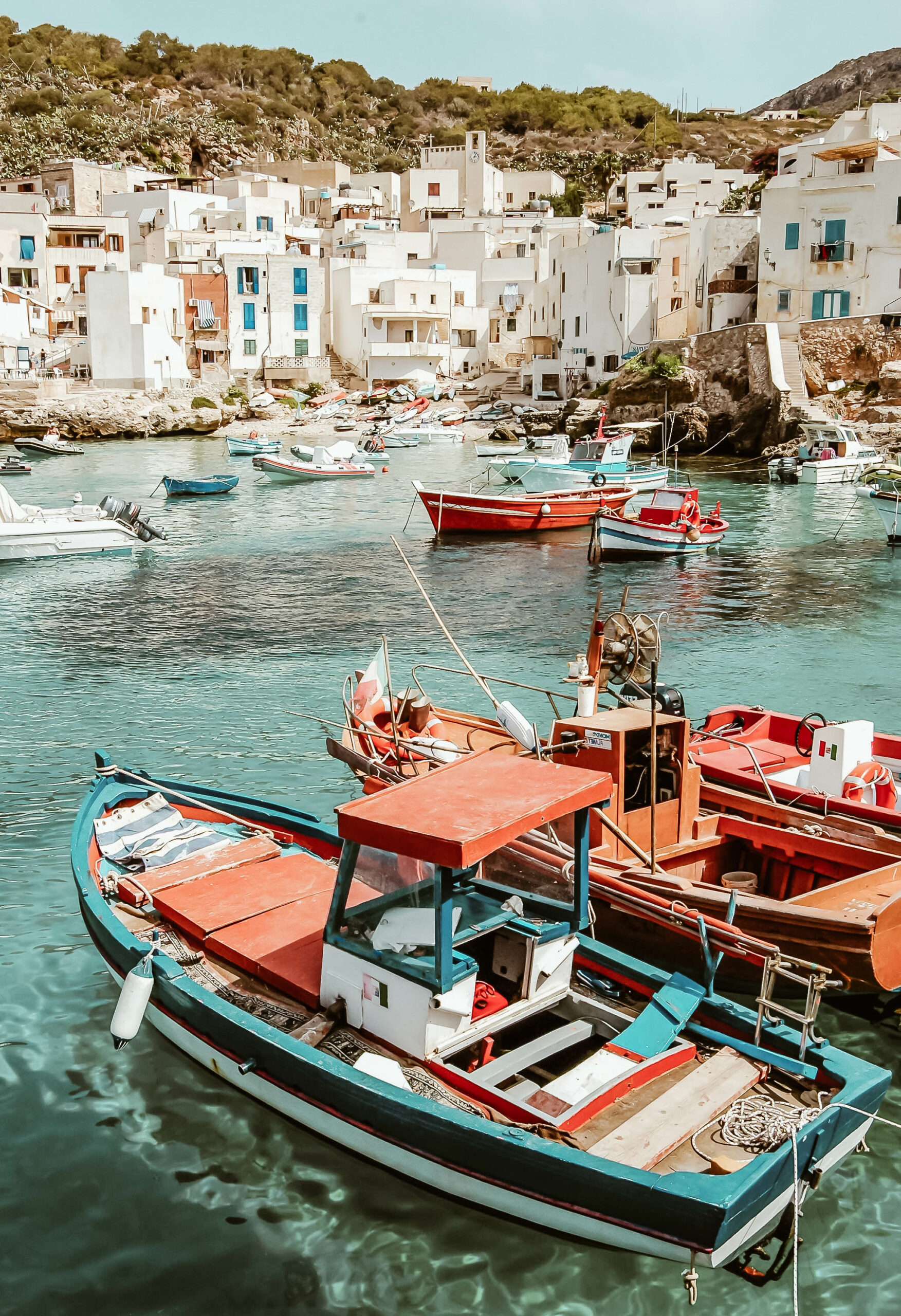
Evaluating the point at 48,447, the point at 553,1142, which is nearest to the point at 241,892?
the point at 553,1142

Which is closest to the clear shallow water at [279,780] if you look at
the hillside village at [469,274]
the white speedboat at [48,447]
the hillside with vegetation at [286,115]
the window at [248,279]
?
the hillside village at [469,274]

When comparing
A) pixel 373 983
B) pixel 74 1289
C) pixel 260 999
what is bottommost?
pixel 74 1289

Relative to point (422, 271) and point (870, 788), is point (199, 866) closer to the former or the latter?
point (870, 788)

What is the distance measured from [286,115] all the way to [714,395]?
268 feet

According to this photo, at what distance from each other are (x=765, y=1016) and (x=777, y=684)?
11.6 metres

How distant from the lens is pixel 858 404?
53312 mm

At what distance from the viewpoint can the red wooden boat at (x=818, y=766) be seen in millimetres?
9922

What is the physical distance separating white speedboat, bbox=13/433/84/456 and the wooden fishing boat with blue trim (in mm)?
54325

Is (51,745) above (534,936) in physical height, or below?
below

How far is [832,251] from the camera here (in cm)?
5547

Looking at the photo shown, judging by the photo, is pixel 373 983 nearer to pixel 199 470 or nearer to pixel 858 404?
pixel 199 470

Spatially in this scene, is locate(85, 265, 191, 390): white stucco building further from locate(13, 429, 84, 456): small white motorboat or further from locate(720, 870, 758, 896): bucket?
locate(720, 870, 758, 896): bucket

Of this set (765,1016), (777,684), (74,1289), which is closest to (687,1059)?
(765,1016)

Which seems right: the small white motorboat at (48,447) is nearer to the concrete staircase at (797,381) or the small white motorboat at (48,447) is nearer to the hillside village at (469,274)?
the hillside village at (469,274)
